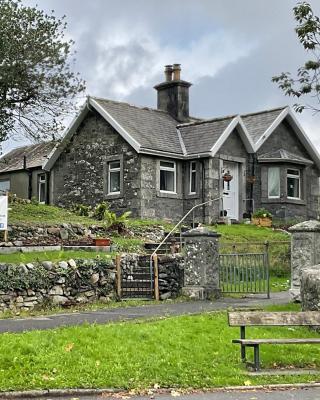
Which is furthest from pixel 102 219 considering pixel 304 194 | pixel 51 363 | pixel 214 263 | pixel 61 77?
pixel 51 363

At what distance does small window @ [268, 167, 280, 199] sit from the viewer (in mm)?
34031

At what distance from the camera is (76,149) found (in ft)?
112

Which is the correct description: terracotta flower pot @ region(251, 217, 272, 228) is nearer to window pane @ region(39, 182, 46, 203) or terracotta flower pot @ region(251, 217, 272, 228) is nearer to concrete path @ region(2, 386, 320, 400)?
window pane @ region(39, 182, 46, 203)

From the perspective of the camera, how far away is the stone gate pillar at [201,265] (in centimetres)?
1888

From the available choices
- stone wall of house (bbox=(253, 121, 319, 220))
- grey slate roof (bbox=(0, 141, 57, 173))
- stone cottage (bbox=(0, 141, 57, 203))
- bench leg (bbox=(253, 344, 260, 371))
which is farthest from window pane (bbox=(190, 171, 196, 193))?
bench leg (bbox=(253, 344, 260, 371))

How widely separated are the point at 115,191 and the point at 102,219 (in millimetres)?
4833

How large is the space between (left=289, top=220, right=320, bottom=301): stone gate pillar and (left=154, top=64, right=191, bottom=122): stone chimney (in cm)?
1949

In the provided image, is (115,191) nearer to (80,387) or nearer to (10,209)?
(10,209)

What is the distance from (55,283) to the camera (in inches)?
701

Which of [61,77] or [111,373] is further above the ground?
[61,77]

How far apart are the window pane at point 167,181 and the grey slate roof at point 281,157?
4.89m

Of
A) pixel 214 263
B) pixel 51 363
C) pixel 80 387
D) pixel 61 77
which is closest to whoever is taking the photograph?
pixel 80 387

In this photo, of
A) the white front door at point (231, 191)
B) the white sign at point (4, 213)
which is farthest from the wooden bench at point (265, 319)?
the white front door at point (231, 191)

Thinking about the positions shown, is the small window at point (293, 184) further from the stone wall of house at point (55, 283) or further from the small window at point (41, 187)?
the stone wall of house at point (55, 283)
